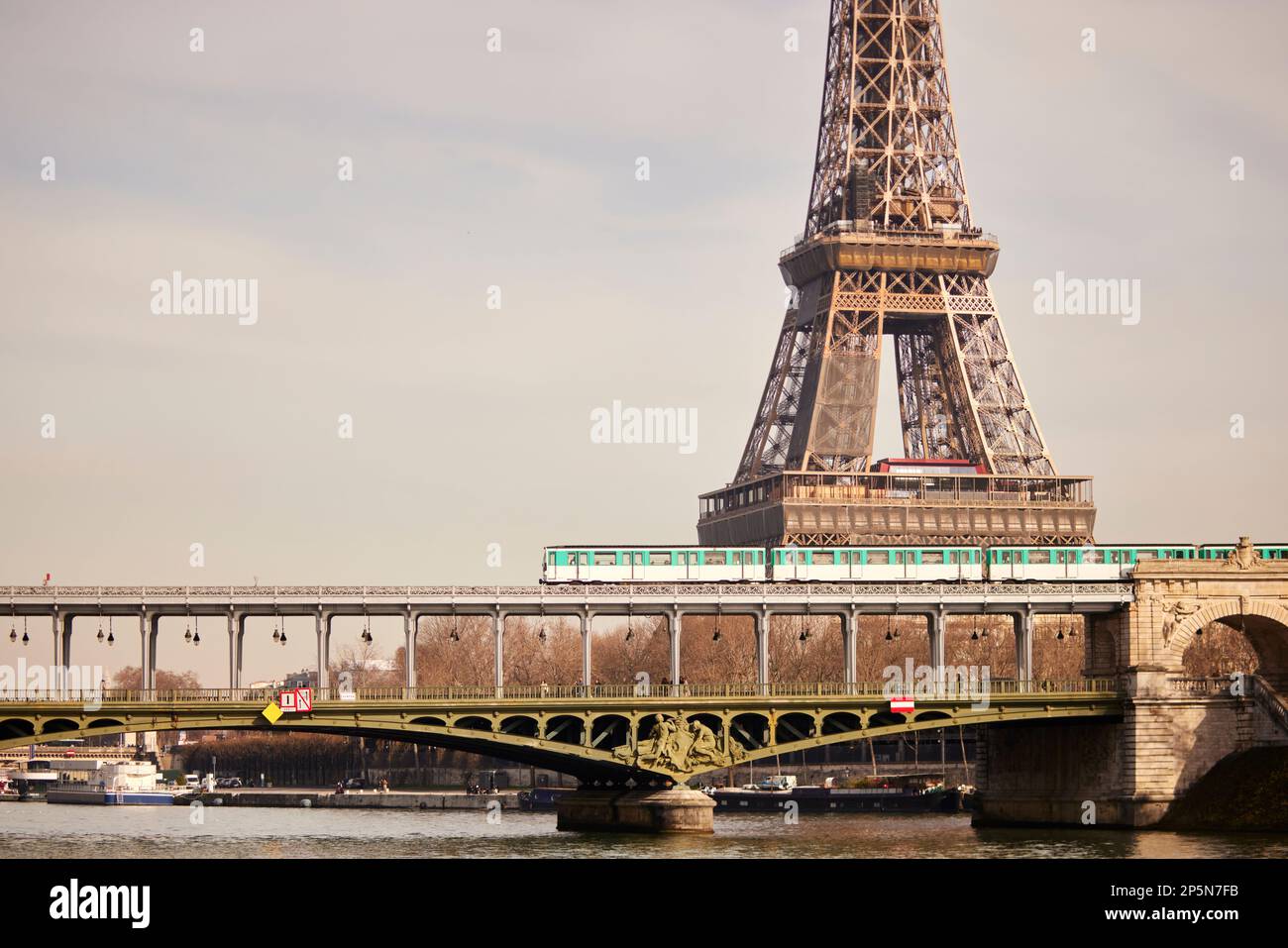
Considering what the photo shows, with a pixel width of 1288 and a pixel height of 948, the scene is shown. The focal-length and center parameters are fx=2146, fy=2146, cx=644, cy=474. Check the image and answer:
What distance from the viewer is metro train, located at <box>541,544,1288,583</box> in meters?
128

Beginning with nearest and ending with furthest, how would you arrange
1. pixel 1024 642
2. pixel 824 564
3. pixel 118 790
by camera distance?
pixel 1024 642 < pixel 824 564 < pixel 118 790

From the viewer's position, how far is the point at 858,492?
6491 inches

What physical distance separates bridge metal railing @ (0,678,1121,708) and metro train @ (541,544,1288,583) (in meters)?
17.6

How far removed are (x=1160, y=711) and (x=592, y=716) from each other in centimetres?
2910

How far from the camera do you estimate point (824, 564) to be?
132 m

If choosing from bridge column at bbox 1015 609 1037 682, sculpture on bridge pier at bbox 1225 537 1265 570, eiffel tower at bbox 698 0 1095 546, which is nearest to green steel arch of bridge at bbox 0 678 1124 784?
bridge column at bbox 1015 609 1037 682

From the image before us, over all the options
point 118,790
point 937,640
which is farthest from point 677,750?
point 118,790

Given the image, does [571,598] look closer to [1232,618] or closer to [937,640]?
[937,640]

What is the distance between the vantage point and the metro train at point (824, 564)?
5034 inches

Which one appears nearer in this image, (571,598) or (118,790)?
(571,598)

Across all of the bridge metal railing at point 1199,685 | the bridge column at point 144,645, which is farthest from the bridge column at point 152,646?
the bridge metal railing at point 1199,685
